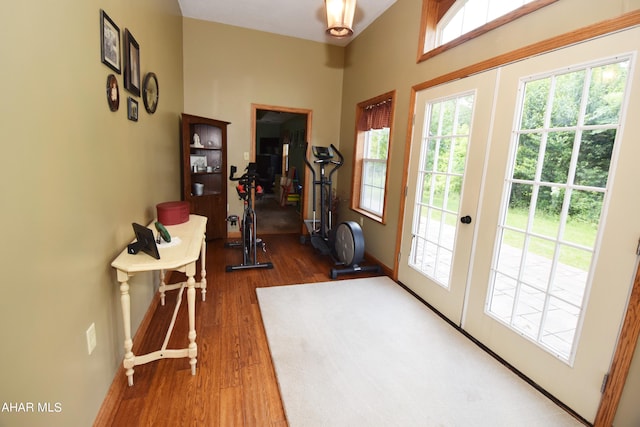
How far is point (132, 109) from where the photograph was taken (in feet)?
6.63

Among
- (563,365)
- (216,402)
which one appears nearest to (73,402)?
(216,402)

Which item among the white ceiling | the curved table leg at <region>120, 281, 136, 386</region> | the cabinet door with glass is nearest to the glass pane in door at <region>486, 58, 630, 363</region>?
the curved table leg at <region>120, 281, 136, 386</region>

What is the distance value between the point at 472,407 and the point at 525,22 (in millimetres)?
2381

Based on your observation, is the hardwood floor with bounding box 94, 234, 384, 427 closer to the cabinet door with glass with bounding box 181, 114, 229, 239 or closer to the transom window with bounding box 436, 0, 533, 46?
the cabinet door with glass with bounding box 181, 114, 229, 239

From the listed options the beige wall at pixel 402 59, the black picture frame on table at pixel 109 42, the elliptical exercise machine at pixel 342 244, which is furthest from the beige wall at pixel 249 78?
the black picture frame on table at pixel 109 42

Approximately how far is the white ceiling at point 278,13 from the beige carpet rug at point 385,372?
3.38m

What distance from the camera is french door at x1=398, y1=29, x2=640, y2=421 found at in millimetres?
1540

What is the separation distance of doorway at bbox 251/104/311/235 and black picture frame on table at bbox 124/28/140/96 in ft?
8.03

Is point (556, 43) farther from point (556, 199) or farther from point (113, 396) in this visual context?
point (113, 396)

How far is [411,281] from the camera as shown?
3182 millimetres

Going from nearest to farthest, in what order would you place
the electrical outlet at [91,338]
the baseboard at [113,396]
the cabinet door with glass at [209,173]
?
the electrical outlet at [91,338], the baseboard at [113,396], the cabinet door with glass at [209,173]

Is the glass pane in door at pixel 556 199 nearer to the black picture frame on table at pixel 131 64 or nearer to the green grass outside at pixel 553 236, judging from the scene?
the green grass outside at pixel 553 236

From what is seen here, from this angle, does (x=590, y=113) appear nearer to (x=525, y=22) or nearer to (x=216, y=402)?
(x=525, y=22)

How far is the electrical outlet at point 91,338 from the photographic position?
4.63 feet
